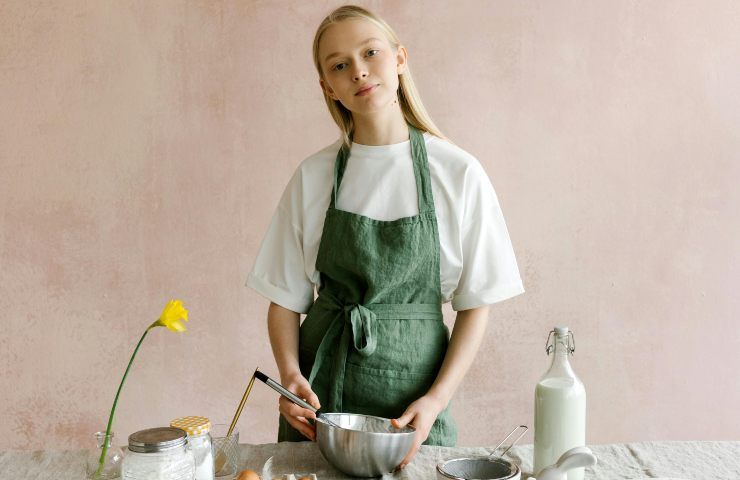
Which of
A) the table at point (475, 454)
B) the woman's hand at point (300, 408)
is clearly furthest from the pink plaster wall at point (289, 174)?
the table at point (475, 454)

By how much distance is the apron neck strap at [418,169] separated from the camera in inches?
63.7

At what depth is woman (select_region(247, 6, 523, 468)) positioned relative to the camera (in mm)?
1579

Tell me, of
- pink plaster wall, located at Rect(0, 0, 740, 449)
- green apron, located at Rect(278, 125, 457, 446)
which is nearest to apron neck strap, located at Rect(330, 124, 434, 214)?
green apron, located at Rect(278, 125, 457, 446)

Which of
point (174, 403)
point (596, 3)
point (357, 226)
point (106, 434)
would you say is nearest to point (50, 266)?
point (174, 403)

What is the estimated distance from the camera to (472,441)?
8.21ft

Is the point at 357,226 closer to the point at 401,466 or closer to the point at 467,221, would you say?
the point at 467,221

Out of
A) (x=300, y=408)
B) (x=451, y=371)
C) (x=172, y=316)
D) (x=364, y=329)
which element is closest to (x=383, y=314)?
(x=364, y=329)

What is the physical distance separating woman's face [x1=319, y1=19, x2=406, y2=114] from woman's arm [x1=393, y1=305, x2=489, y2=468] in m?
0.45

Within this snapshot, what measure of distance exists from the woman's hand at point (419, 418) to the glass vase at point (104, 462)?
1.40 ft

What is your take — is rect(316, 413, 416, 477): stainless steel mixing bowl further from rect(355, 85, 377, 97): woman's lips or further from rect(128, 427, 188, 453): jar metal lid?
rect(355, 85, 377, 97): woman's lips

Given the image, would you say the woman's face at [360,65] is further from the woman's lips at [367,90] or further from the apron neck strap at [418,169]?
the apron neck strap at [418,169]

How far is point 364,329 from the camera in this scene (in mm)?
1565

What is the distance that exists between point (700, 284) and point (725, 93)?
1.81ft

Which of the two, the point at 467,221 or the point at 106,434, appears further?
the point at 467,221
